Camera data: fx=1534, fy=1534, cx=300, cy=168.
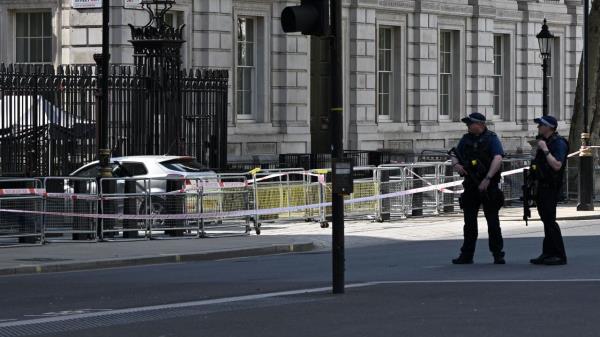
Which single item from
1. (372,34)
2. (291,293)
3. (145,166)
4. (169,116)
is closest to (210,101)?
(169,116)

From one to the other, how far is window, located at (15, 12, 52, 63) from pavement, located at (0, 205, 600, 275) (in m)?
12.2

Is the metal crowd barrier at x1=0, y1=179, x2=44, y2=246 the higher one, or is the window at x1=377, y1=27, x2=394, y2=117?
the window at x1=377, y1=27, x2=394, y2=117

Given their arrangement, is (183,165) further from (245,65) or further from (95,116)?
(245,65)

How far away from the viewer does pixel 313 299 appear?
48.7 feet

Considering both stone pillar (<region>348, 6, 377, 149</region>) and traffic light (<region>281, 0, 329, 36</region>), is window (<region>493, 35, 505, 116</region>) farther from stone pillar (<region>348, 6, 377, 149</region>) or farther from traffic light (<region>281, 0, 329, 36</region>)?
traffic light (<region>281, 0, 329, 36</region>)

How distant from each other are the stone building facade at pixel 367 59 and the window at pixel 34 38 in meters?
0.03

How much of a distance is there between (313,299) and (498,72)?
39.2m

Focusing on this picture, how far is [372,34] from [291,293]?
30484 mm

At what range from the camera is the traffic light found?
14.1 metres

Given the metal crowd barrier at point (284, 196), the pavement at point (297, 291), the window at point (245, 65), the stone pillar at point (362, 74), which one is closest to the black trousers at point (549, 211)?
the pavement at point (297, 291)

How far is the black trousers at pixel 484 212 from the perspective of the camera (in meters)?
18.5

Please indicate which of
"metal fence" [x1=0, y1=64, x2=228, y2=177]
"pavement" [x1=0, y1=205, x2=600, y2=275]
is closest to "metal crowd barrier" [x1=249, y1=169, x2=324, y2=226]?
"pavement" [x1=0, y1=205, x2=600, y2=275]

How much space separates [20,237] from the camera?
77.2 ft

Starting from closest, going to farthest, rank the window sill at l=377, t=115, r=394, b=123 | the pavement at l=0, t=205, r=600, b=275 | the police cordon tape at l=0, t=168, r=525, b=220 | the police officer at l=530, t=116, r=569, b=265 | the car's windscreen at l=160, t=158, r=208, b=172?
the police officer at l=530, t=116, r=569, b=265
the pavement at l=0, t=205, r=600, b=275
the police cordon tape at l=0, t=168, r=525, b=220
the car's windscreen at l=160, t=158, r=208, b=172
the window sill at l=377, t=115, r=394, b=123
